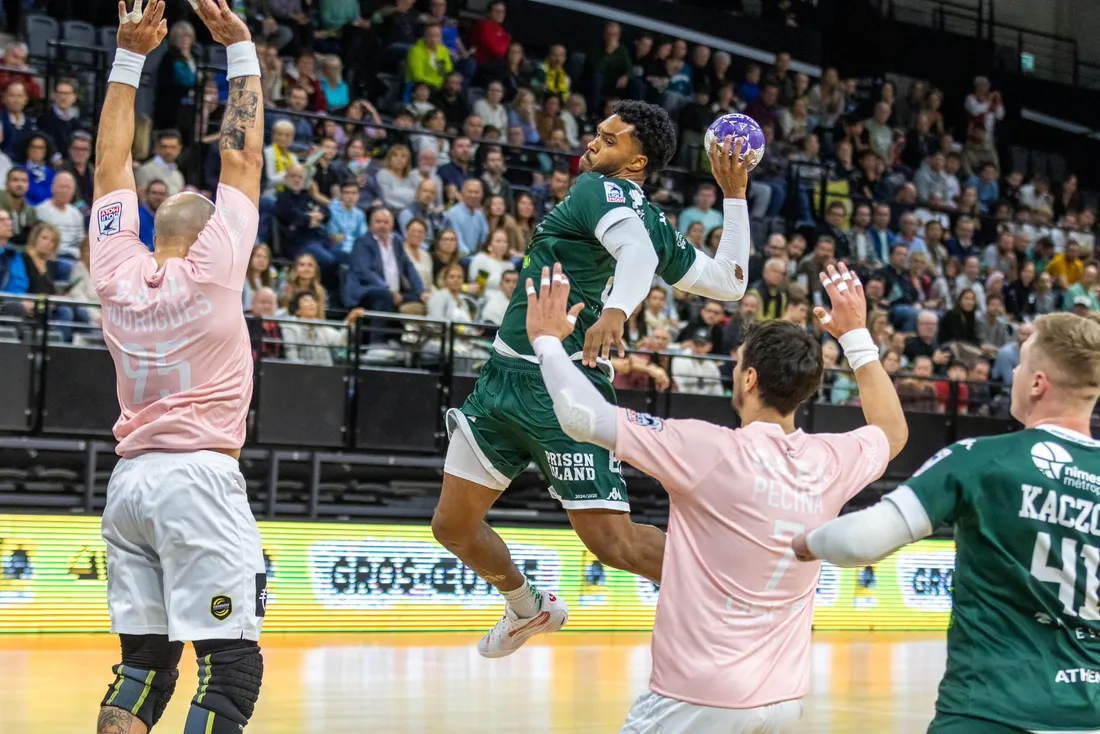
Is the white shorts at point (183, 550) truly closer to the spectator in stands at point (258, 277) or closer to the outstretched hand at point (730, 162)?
the outstretched hand at point (730, 162)

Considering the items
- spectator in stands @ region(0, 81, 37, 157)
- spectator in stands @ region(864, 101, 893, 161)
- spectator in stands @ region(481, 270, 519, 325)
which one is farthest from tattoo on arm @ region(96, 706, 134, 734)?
spectator in stands @ region(864, 101, 893, 161)

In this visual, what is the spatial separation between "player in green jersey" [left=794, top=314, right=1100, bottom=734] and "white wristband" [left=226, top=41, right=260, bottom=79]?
254 cm

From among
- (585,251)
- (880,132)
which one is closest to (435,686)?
(585,251)

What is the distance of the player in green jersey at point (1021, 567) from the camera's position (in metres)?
3.09

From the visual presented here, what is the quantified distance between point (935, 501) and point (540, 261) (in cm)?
276

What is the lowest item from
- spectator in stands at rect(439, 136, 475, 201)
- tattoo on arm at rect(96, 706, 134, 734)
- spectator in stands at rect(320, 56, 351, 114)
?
tattoo on arm at rect(96, 706, 134, 734)

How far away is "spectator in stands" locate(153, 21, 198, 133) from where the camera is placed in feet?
40.6

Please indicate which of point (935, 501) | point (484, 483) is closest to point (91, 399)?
point (484, 483)

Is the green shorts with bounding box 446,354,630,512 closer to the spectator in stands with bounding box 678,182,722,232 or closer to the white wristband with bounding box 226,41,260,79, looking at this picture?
the white wristband with bounding box 226,41,260,79

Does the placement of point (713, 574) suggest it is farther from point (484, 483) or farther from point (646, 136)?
point (646, 136)

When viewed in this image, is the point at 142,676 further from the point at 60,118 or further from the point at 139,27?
the point at 60,118

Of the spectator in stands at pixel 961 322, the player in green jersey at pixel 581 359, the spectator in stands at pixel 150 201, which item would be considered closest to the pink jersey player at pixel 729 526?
the player in green jersey at pixel 581 359

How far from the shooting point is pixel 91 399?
32.3 ft

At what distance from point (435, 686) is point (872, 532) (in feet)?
17.9
